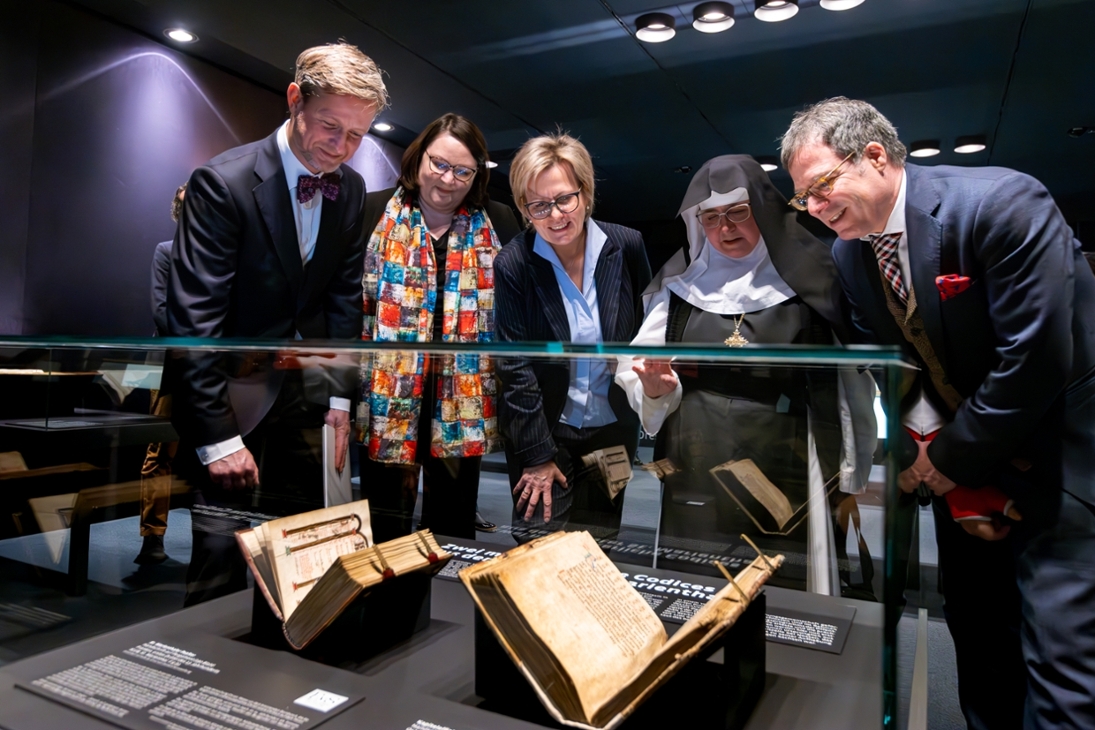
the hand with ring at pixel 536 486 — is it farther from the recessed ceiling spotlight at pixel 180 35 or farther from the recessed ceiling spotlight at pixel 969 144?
the recessed ceiling spotlight at pixel 969 144

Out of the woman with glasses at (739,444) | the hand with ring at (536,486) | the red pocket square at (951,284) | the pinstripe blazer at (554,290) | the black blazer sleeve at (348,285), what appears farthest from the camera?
the black blazer sleeve at (348,285)

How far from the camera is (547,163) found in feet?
6.86

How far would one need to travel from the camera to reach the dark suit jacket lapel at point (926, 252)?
1.57m

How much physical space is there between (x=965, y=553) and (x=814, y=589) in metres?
0.95

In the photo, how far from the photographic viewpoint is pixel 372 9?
3922 millimetres

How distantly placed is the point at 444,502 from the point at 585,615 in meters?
0.61

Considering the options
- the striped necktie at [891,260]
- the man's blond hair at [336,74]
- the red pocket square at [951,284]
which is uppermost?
the man's blond hair at [336,74]

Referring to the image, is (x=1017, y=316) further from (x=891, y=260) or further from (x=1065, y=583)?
(x=1065, y=583)

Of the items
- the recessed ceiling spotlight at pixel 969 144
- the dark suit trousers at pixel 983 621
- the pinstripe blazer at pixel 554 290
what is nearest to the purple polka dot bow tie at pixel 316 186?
the pinstripe blazer at pixel 554 290

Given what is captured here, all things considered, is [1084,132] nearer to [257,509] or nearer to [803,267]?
[803,267]

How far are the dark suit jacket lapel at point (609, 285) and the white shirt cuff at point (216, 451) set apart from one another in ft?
3.26

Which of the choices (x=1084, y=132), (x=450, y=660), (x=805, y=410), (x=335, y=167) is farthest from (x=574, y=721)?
(x=1084, y=132)

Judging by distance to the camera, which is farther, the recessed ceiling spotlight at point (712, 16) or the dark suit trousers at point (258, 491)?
the recessed ceiling spotlight at point (712, 16)

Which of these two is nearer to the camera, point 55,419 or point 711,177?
point 55,419
